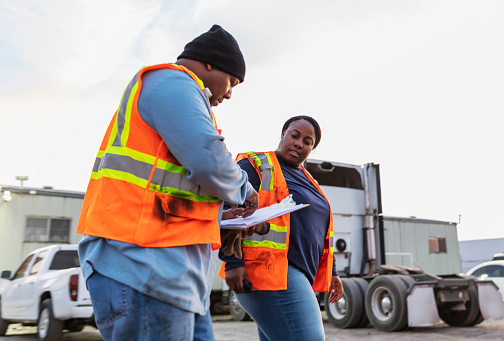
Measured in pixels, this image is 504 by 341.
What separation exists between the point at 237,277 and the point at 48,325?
624cm

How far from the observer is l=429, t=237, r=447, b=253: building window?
2205cm

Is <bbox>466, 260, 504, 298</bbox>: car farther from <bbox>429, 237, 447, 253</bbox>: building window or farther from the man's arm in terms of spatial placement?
the man's arm

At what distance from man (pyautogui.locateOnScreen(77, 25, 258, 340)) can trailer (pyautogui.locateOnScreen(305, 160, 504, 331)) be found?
8130mm

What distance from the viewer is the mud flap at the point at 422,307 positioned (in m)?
8.92

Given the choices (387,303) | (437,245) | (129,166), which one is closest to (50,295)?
(387,303)

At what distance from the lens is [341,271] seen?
11.1 m

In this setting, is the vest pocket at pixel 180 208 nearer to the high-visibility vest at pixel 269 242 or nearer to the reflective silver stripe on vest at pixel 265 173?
the high-visibility vest at pixel 269 242

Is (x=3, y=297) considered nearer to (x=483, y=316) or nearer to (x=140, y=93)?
(x=483, y=316)

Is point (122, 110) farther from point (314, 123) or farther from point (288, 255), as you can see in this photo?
point (314, 123)

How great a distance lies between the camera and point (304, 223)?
3008 millimetres

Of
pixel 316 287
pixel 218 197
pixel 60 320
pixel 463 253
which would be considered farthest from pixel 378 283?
pixel 463 253

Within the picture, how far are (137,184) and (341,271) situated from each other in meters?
9.99

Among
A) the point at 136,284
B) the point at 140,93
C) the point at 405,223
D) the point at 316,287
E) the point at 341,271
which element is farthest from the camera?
the point at 405,223

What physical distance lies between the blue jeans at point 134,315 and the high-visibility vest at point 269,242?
1203 millimetres
